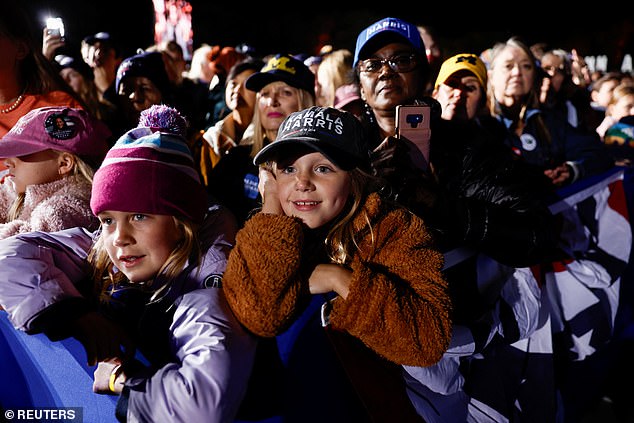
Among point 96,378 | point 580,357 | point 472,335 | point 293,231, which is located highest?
point 293,231

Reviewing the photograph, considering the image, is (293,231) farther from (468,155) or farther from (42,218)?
(468,155)

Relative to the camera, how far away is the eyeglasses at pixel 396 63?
2.35 meters

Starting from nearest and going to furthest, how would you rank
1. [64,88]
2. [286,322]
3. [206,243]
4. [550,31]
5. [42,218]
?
[286,322] → [206,243] → [42,218] → [64,88] → [550,31]

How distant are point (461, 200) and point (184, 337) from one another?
117cm

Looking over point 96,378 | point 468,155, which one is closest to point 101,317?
point 96,378

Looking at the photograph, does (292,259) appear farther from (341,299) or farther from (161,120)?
(161,120)

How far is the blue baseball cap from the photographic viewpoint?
237 cm

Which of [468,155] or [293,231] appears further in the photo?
[468,155]

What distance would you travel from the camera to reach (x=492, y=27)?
21734mm

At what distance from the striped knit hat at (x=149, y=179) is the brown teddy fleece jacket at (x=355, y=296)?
1.10 feet

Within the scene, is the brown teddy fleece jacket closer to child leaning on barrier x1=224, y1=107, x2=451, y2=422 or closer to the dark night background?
child leaning on barrier x1=224, y1=107, x2=451, y2=422

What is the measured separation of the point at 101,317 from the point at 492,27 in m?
23.1

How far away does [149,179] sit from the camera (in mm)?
1627

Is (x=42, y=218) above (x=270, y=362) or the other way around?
above
